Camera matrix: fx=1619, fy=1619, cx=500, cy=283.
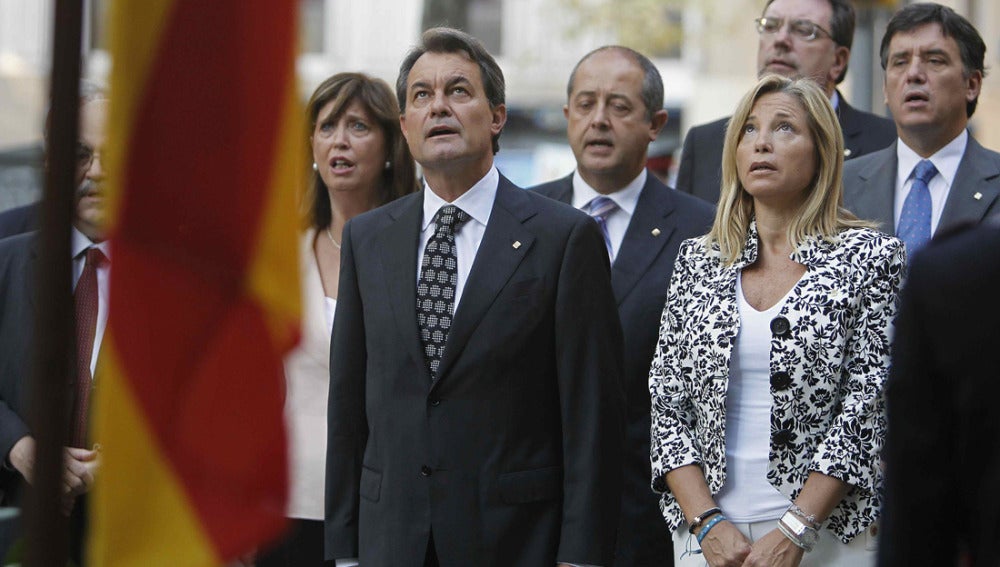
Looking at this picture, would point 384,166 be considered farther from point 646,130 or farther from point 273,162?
point 273,162

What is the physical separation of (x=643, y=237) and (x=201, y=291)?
3.53 m

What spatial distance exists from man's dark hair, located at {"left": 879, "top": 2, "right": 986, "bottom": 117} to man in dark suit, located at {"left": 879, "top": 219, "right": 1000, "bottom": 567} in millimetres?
3532

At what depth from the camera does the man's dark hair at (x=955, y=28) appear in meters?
6.26

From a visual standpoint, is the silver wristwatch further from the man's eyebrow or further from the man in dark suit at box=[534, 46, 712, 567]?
the man's eyebrow

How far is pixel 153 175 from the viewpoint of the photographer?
9.14 ft

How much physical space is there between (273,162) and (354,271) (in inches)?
95.5

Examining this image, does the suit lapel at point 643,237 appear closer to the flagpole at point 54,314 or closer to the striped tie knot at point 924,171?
the striped tie knot at point 924,171

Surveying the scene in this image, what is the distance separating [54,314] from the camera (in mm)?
2619

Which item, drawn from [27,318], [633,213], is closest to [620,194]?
[633,213]

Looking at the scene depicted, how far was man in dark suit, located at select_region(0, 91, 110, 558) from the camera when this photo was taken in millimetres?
5570

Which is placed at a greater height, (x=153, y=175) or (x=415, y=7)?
(x=415, y=7)

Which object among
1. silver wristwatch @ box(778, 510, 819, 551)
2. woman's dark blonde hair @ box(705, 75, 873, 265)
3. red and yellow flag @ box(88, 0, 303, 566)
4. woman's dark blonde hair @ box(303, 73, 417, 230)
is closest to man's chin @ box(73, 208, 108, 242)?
woman's dark blonde hair @ box(303, 73, 417, 230)

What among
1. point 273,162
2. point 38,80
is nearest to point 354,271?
point 273,162

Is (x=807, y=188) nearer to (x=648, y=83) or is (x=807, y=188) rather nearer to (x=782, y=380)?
A: (x=782, y=380)
